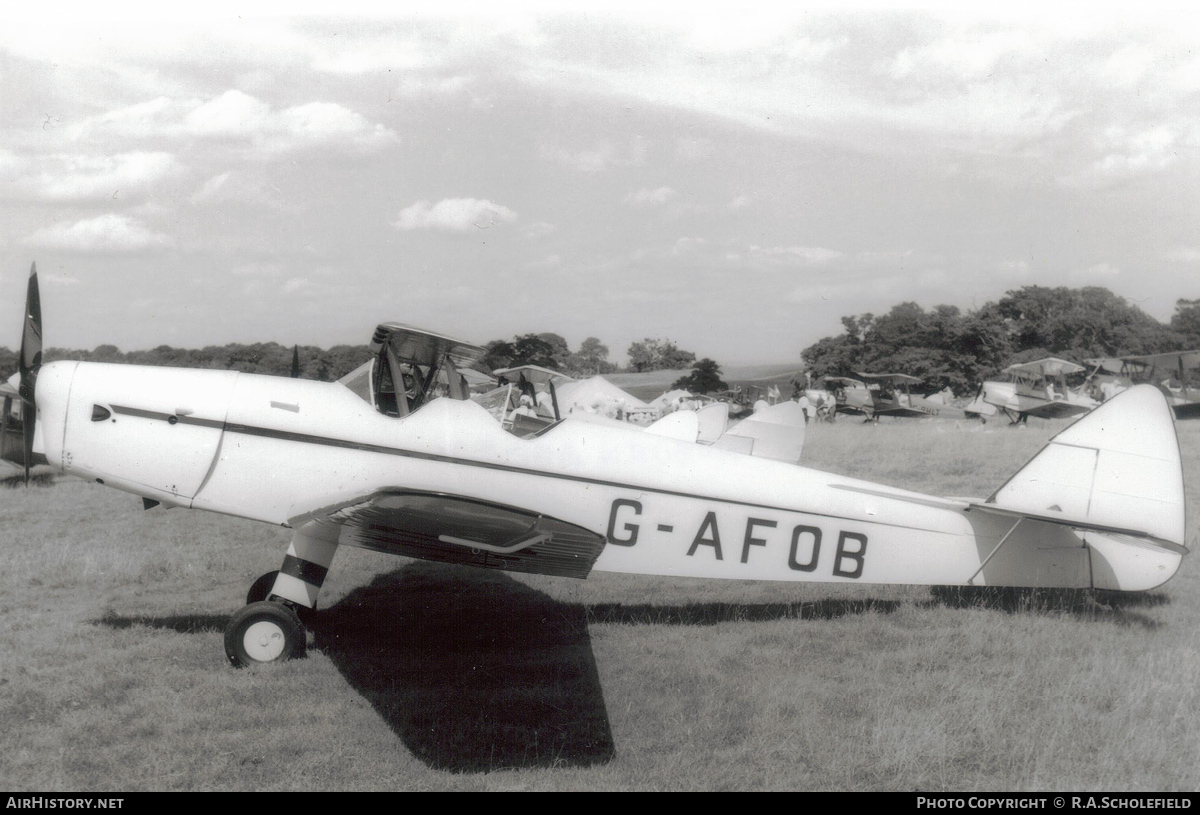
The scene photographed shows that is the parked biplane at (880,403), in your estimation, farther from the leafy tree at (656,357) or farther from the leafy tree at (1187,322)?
the leafy tree at (656,357)

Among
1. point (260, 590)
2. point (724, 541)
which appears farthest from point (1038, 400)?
point (260, 590)

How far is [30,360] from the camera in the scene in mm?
5207

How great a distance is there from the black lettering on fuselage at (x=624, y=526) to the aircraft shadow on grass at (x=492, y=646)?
762 mm

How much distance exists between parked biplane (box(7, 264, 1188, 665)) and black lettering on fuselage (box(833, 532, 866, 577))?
1cm

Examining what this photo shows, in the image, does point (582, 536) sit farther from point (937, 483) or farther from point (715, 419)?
point (937, 483)

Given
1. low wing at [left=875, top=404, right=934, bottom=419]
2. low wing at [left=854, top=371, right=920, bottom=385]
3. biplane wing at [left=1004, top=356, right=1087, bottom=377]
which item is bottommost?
low wing at [left=875, top=404, right=934, bottom=419]

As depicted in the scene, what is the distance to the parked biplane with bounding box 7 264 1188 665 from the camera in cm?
501

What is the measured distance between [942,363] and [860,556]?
63.8 meters

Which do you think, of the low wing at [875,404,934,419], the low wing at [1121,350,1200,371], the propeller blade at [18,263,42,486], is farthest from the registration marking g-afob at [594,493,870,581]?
the low wing at [875,404,934,419]

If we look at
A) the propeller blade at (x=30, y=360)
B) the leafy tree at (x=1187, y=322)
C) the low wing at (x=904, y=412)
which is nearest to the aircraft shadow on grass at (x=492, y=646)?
the propeller blade at (x=30, y=360)

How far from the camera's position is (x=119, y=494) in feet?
38.4

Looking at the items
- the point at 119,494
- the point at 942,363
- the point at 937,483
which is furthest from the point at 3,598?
the point at 942,363

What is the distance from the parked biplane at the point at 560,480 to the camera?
5012 millimetres

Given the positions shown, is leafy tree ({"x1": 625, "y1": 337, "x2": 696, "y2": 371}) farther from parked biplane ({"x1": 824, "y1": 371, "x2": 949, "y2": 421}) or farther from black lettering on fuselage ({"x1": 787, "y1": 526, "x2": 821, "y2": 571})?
black lettering on fuselage ({"x1": 787, "y1": 526, "x2": 821, "y2": 571})
